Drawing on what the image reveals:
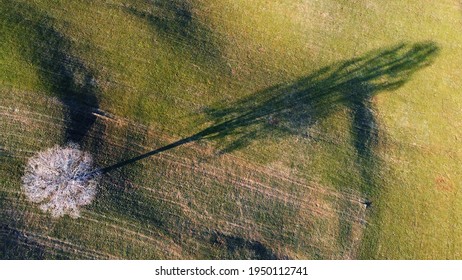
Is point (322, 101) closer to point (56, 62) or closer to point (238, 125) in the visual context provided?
point (238, 125)

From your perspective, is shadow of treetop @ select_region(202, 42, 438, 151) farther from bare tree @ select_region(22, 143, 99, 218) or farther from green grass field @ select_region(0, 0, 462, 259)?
bare tree @ select_region(22, 143, 99, 218)

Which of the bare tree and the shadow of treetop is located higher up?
the shadow of treetop

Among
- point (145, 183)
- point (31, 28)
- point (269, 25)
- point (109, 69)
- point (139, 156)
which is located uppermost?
point (269, 25)

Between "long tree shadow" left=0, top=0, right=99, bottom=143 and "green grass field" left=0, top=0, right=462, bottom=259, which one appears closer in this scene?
"green grass field" left=0, top=0, right=462, bottom=259

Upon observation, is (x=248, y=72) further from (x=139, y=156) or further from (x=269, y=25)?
(x=139, y=156)

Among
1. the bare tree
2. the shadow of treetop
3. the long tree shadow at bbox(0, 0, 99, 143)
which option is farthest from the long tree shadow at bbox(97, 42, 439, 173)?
the long tree shadow at bbox(0, 0, 99, 143)

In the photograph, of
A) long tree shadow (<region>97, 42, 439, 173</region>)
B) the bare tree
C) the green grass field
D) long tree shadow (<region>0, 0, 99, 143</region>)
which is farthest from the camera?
long tree shadow (<region>97, 42, 439, 173</region>)

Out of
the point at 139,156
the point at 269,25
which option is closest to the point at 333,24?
the point at 269,25
